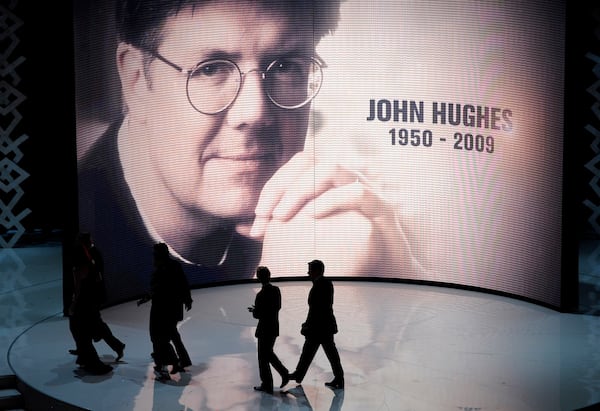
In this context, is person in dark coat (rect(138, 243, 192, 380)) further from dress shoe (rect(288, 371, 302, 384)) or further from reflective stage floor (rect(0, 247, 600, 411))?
dress shoe (rect(288, 371, 302, 384))

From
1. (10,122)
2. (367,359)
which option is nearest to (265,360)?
(367,359)

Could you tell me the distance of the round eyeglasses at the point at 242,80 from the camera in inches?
472

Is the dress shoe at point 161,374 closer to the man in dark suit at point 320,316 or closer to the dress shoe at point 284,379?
the dress shoe at point 284,379

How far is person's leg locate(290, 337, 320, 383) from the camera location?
788cm

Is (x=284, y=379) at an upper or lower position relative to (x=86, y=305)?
lower

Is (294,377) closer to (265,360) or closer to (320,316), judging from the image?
(265,360)

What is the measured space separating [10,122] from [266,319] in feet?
32.3

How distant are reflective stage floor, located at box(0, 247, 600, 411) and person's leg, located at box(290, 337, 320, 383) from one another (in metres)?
0.12

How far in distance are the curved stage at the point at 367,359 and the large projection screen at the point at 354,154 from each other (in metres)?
0.79

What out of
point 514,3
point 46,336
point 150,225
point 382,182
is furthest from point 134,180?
point 514,3

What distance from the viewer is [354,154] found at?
494 inches

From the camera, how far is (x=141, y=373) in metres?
8.51

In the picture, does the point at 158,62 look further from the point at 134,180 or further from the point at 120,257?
the point at 120,257

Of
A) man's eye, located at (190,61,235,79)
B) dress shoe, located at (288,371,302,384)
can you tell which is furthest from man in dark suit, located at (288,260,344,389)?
man's eye, located at (190,61,235,79)
